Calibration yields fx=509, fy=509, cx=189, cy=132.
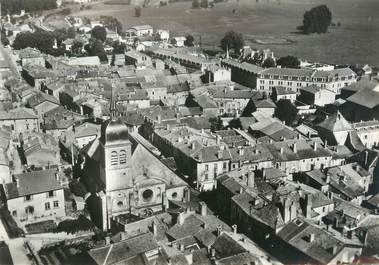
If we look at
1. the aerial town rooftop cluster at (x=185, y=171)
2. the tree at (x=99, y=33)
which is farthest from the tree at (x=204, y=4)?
the aerial town rooftop cluster at (x=185, y=171)

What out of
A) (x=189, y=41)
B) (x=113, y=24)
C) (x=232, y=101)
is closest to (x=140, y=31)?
(x=189, y=41)

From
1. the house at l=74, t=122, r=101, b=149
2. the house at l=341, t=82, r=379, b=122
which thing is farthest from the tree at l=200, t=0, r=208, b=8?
the house at l=74, t=122, r=101, b=149

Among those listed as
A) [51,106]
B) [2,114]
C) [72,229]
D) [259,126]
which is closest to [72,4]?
[51,106]

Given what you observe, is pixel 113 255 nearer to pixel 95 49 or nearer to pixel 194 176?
pixel 194 176

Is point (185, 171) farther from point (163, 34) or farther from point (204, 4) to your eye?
point (163, 34)

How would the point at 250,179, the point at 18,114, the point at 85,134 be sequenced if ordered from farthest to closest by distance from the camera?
the point at 18,114
the point at 85,134
the point at 250,179
